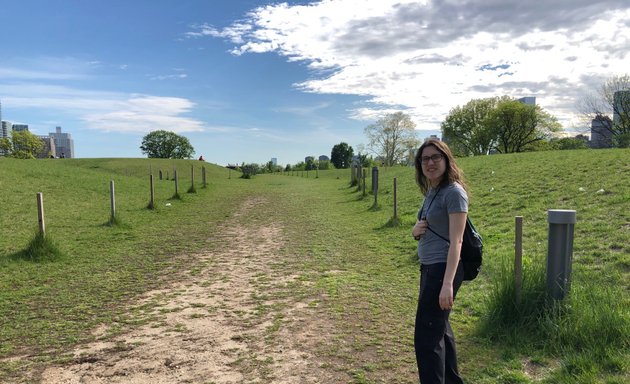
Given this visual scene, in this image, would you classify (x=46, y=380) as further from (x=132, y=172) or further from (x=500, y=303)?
(x=132, y=172)

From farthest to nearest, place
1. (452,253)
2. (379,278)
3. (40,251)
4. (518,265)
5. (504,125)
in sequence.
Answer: (504,125) → (40,251) → (379,278) → (518,265) → (452,253)

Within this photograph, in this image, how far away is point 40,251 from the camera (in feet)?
25.4

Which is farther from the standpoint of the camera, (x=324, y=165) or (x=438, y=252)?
(x=324, y=165)

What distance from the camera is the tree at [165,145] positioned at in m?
103

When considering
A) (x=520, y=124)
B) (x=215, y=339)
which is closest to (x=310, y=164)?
(x=520, y=124)

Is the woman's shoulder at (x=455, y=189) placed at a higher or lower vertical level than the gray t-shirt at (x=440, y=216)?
higher

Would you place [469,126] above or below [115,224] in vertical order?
above

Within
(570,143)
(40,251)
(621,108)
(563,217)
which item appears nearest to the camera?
(563,217)

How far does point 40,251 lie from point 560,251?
836cm

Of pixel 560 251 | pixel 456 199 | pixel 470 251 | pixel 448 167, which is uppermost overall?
pixel 448 167

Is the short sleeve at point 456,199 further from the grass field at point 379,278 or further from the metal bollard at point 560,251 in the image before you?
the metal bollard at point 560,251

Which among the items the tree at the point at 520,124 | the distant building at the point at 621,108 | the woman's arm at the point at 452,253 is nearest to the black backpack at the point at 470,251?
the woman's arm at the point at 452,253

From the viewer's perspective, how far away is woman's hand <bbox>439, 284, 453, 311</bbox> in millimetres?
2643

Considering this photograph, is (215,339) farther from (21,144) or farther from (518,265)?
(21,144)
